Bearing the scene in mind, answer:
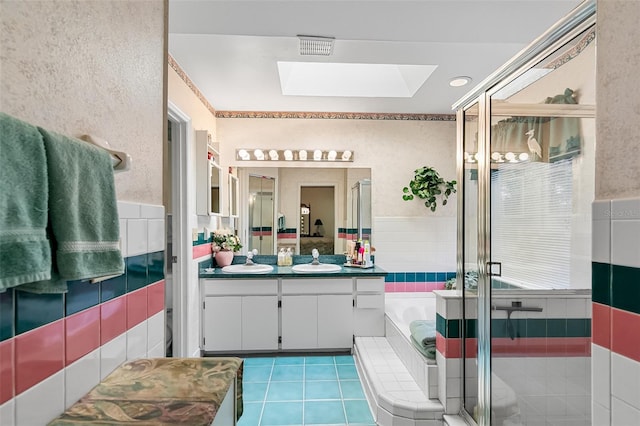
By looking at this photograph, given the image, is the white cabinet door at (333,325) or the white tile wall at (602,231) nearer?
the white tile wall at (602,231)

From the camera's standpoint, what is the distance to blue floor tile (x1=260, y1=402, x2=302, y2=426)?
6.93ft

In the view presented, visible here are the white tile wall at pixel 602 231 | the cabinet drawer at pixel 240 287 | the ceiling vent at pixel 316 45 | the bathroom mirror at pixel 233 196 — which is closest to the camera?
the white tile wall at pixel 602 231

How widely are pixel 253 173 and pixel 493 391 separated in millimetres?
2800

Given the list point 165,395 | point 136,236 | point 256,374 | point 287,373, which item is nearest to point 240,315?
point 256,374

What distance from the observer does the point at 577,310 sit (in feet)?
4.58

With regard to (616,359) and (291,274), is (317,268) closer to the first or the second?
(291,274)

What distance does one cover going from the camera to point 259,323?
3021 mm

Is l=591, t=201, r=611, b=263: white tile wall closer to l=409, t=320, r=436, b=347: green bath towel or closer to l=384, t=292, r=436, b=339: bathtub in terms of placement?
l=409, t=320, r=436, b=347: green bath towel

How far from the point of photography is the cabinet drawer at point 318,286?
3035mm

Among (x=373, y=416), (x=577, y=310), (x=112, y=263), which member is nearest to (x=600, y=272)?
(x=577, y=310)

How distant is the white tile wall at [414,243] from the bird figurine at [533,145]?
208 cm

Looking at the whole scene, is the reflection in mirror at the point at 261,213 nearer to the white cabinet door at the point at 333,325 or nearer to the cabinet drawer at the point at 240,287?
the cabinet drawer at the point at 240,287

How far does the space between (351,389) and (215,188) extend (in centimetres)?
206

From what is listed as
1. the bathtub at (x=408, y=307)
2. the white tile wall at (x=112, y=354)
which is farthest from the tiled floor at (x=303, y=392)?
the white tile wall at (x=112, y=354)
